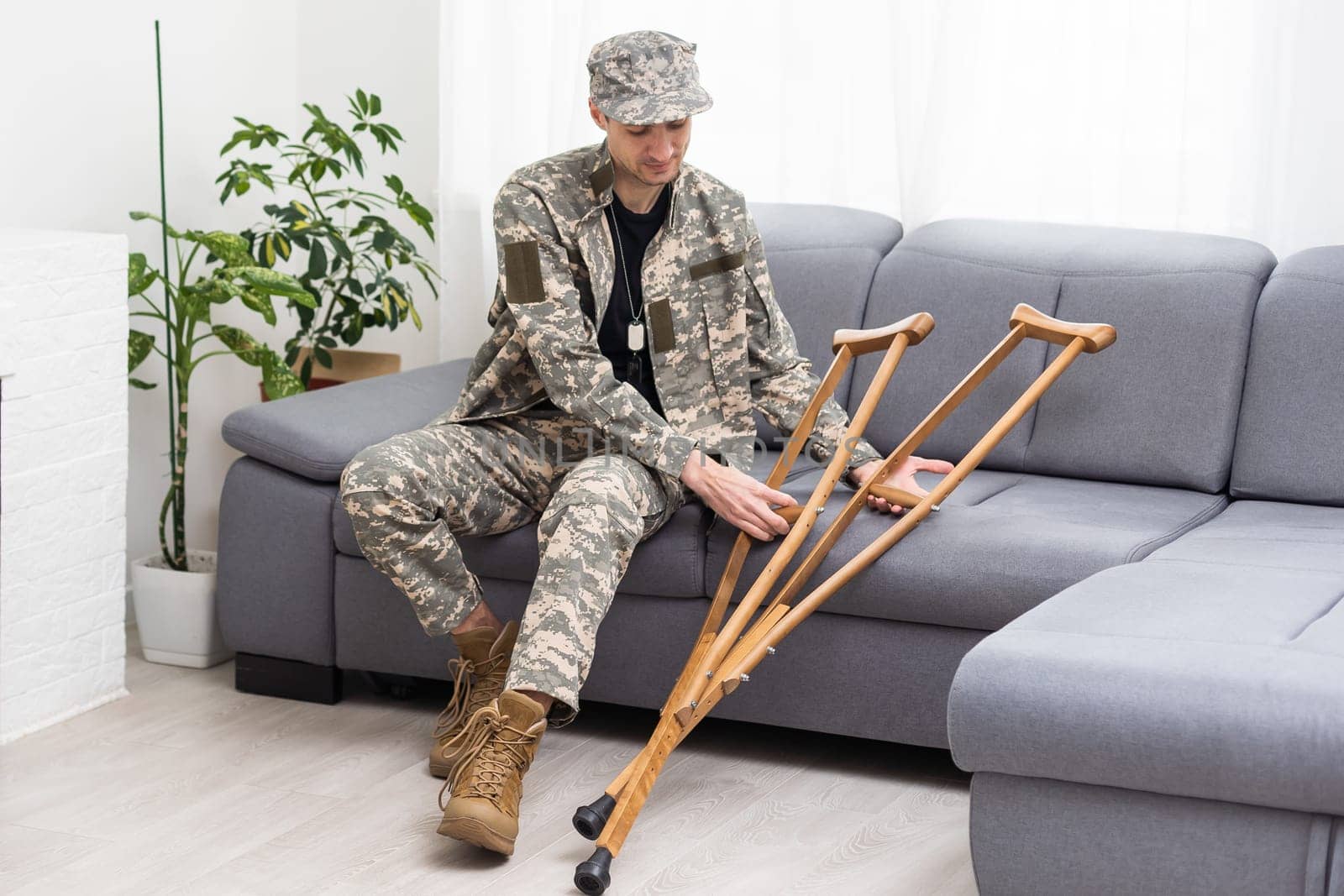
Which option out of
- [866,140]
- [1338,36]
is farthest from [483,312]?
[1338,36]

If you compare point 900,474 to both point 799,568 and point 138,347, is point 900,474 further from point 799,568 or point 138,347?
point 138,347

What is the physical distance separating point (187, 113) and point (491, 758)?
2.03 metres

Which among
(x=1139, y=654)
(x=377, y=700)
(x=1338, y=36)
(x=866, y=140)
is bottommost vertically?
(x=377, y=700)

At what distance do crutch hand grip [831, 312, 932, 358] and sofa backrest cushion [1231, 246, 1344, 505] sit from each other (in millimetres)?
667

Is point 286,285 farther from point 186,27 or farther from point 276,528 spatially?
point 186,27

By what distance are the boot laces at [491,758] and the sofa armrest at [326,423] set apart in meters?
0.75

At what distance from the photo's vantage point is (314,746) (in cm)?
273

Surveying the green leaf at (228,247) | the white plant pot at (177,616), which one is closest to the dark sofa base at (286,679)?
the white plant pot at (177,616)

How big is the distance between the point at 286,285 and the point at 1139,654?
1.93 metres

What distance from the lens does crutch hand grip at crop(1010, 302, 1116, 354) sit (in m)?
2.61

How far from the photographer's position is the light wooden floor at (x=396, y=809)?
2188mm

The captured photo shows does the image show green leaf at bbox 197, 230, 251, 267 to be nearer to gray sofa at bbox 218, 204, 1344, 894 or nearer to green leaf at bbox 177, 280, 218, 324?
green leaf at bbox 177, 280, 218, 324

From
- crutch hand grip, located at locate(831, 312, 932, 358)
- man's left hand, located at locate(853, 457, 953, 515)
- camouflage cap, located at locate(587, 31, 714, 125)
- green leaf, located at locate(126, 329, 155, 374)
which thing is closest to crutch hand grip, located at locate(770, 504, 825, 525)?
man's left hand, located at locate(853, 457, 953, 515)

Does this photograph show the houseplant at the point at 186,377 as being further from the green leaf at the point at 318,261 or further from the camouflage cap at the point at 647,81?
the camouflage cap at the point at 647,81
